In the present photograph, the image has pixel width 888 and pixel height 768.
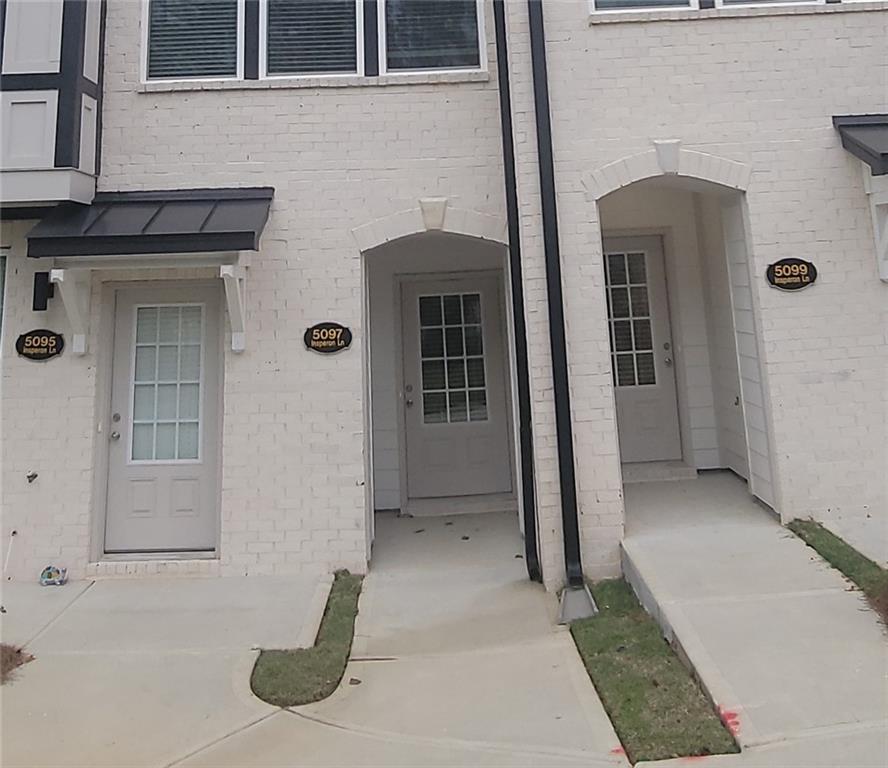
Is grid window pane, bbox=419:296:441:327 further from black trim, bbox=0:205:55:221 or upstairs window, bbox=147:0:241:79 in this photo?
black trim, bbox=0:205:55:221

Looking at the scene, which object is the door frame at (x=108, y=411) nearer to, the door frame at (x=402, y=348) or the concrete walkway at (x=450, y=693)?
the concrete walkway at (x=450, y=693)

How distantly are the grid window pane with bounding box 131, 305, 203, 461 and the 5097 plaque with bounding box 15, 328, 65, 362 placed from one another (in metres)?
0.57

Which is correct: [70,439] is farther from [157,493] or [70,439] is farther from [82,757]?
[82,757]

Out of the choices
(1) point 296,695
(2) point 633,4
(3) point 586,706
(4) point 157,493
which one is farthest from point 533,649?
(2) point 633,4

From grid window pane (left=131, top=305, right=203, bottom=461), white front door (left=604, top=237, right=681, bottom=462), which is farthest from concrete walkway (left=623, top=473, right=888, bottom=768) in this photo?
grid window pane (left=131, top=305, right=203, bottom=461)

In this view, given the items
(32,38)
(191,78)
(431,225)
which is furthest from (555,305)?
(32,38)

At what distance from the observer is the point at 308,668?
333 cm

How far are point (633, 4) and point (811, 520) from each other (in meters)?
4.20

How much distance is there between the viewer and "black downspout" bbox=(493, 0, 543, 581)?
4.56 meters

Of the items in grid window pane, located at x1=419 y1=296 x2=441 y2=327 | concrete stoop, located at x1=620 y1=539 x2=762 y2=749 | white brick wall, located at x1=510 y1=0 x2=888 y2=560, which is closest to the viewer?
concrete stoop, located at x1=620 y1=539 x2=762 y2=749

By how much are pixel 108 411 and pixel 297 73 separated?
3.21 meters

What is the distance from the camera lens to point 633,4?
498cm

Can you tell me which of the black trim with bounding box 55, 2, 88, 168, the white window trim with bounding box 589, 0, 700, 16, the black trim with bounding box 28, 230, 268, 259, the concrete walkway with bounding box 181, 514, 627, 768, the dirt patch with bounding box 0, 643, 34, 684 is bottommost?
the concrete walkway with bounding box 181, 514, 627, 768

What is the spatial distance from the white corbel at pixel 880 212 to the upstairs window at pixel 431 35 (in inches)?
127
